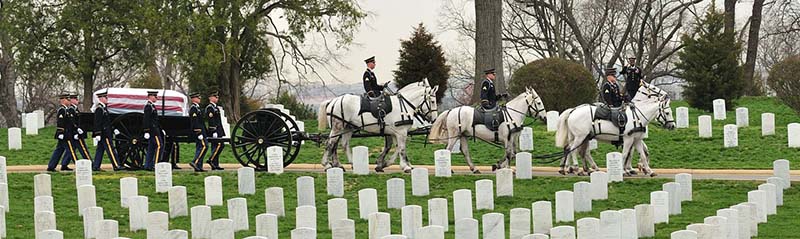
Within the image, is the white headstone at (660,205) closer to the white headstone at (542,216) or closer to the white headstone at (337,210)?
the white headstone at (542,216)

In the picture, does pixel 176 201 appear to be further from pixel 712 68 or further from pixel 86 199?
pixel 712 68

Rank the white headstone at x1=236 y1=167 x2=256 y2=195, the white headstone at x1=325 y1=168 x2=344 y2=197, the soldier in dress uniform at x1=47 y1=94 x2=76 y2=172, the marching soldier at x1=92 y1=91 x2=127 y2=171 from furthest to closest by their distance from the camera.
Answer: the soldier in dress uniform at x1=47 y1=94 x2=76 y2=172 → the marching soldier at x1=92 y1=91 x2=127 y2=171 → the white headstone at x1=236 y1=167 x2=256 y2=195 → the white headstone at x1=325 y1=168 x2=344 y2=197

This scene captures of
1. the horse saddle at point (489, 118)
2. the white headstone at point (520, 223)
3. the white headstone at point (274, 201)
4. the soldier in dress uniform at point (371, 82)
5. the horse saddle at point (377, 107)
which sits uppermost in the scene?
the soldier in dress uniform at point (371, 82)

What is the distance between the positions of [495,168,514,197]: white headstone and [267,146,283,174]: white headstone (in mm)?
4455

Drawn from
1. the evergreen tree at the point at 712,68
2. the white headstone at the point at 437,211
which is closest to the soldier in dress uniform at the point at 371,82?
the white headstone at the point at 437,211

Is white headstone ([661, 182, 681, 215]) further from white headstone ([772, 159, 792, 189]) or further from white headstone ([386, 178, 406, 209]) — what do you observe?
white headstone ([386, 178, 406, 209])

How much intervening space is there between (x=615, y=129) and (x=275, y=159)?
550cm

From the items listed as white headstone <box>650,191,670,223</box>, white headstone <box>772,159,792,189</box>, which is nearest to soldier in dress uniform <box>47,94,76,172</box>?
white headstone <box>650,191,670,223</box>

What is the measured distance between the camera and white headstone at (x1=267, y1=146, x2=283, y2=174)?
81.4ft

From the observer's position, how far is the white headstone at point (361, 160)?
80.7ft

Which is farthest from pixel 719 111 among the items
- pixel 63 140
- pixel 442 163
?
pixel 63 140

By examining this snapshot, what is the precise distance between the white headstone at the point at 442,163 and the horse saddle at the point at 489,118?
1050 mm

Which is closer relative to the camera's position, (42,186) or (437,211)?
(437,211)

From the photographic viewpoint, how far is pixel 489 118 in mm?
25047
